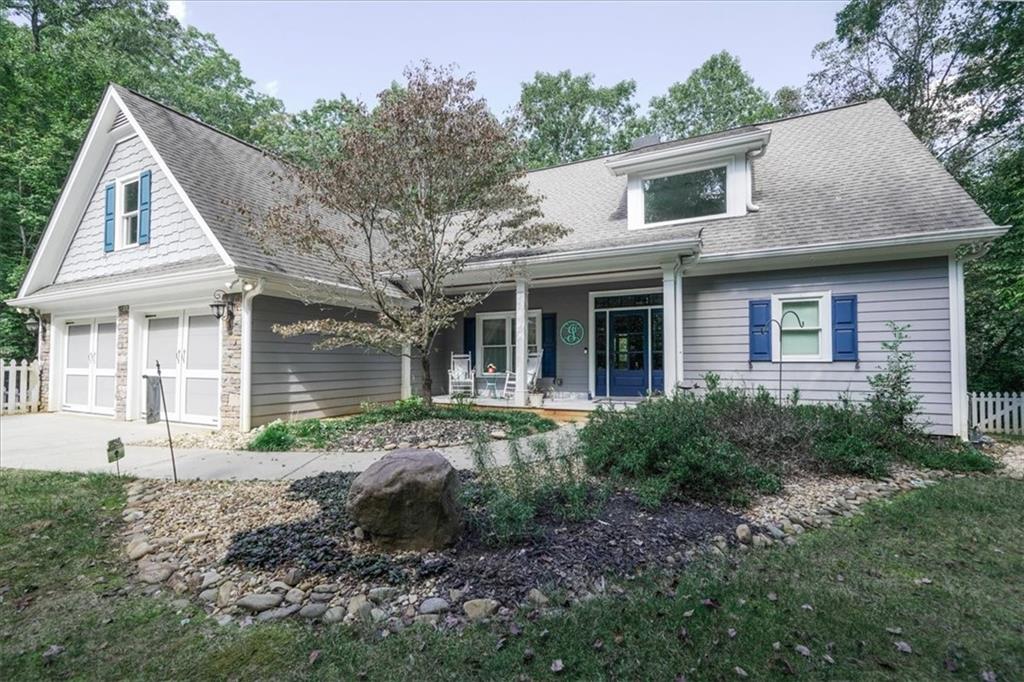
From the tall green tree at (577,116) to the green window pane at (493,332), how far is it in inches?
564

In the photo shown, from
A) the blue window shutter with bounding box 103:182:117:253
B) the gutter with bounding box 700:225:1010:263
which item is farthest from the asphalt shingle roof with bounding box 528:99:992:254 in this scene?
the blue window shutter with bounding box 103:182:117:253

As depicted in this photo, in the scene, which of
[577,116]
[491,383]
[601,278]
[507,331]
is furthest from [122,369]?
[577,116]

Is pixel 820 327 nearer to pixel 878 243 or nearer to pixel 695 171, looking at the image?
pixel 878 243

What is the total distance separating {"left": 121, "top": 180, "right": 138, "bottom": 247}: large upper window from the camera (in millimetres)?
9664

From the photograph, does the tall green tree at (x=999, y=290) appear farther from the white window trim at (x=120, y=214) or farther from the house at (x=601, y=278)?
the white window trim at (x=120, y=214)

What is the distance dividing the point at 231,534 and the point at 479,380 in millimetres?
8331

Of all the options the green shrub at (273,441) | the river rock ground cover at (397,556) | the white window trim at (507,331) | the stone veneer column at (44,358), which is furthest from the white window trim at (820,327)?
the stone veneer column at (44,358)

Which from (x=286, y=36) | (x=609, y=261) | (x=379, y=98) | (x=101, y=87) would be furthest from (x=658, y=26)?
(x=101, y=87)

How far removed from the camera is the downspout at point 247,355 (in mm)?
7613

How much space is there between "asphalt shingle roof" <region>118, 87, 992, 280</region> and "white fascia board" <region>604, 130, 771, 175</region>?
321 millimetres

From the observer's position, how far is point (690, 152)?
891 centimetres

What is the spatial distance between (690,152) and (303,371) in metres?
8.37

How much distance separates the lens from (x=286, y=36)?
934 centimetres

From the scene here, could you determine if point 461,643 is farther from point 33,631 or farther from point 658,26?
point 658,26
